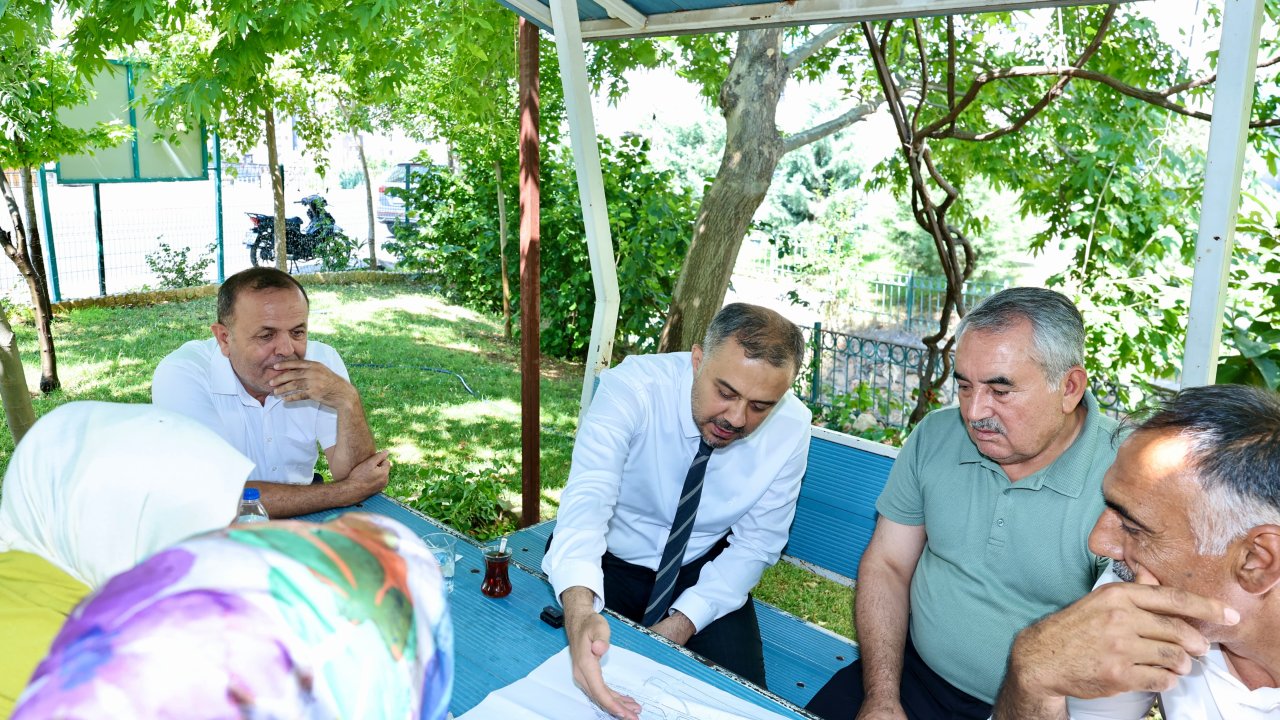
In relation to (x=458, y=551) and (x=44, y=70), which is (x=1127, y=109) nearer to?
(x=458, y=551)

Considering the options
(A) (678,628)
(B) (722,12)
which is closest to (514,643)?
(A) (678,628)

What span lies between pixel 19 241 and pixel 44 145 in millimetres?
731

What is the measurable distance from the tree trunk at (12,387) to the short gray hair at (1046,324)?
12.2ft

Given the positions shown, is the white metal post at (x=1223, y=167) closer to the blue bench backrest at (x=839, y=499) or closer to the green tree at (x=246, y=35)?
the blue bench backrest at (x=839, y=499)

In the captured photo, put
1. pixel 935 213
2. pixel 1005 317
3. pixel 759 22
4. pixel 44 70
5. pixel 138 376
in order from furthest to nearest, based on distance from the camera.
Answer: pixel 138 376
pixel 44 70
pixel 935 213
pixel 759 22
pixel 1005 317

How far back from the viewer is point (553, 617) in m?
2.02

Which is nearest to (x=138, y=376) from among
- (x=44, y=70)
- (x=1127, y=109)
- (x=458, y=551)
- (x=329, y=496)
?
(x=44, y=70)

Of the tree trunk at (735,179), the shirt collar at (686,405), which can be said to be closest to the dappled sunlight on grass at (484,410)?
the tree trunk at (735,179)

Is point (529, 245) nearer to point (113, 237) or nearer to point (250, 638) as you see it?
point (250, 638)

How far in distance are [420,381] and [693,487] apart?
548 cm

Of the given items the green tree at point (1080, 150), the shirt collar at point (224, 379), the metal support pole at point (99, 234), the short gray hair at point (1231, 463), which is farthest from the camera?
the metal support pole at point (99, 234)

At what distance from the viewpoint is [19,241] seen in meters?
5.86

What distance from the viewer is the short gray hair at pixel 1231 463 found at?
1.36 metres

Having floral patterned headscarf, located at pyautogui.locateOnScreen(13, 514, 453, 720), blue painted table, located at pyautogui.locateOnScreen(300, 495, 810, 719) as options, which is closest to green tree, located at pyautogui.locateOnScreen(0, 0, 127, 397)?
blue painted table, located at pyautogui.locateOnScreen(300, 495, 810, 719)
